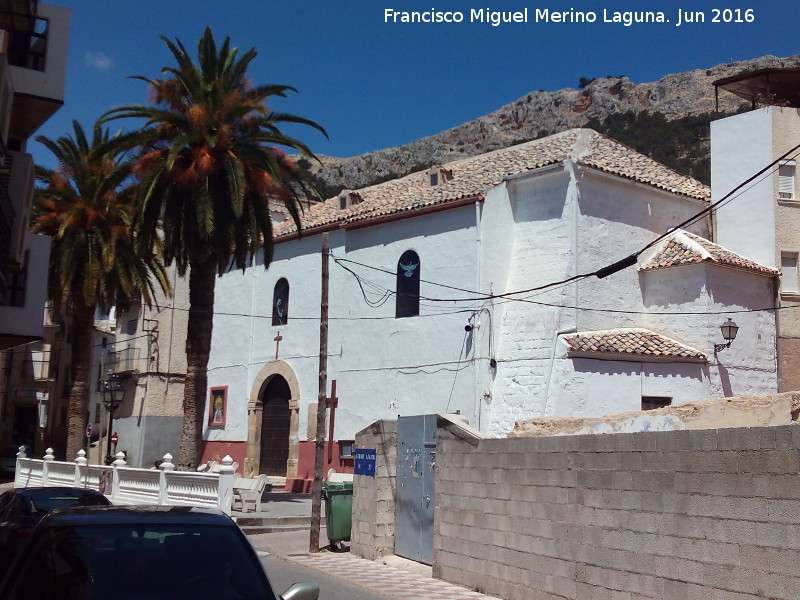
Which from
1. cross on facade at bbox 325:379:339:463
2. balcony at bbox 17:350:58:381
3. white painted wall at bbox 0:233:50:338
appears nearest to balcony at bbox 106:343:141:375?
balcony at bbox 17:350:58:381

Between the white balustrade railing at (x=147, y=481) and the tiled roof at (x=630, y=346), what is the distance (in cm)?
894

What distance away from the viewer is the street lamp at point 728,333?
2247 centimetres

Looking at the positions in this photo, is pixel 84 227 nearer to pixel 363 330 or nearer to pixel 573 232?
pixel 363 330

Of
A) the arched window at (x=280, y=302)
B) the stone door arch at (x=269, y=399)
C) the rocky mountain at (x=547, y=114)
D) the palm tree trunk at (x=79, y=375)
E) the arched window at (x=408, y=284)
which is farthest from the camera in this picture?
the rocky mountain at (x=547, y=114)

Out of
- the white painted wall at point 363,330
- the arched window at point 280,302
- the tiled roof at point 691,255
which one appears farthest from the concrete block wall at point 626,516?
the arched window at point 280,302

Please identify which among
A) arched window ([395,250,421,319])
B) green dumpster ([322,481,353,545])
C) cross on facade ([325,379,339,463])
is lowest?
green dumpster ([322,481,353,545])

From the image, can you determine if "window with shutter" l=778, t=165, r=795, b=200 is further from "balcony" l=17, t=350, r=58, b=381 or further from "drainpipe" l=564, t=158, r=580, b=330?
"balcony" l=17, t=350, r=58, b=381

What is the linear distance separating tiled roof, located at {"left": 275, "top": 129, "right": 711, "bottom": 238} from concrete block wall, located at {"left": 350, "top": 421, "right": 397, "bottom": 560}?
10.5m

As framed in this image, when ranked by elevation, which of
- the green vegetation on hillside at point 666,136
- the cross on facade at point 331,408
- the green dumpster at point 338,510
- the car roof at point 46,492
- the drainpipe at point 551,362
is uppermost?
the green vegetation on hillside at point 666,136

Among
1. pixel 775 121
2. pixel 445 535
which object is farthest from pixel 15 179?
pixel 775 121

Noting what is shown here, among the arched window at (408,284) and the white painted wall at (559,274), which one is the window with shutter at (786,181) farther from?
the arched window at (408,284)

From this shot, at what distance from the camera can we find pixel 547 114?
101250 millimetres

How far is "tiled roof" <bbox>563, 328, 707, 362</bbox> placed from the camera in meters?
22.0

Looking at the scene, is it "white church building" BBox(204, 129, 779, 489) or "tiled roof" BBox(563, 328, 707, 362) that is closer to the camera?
"tiled roof" BBox(563, 328, 707, 362)
